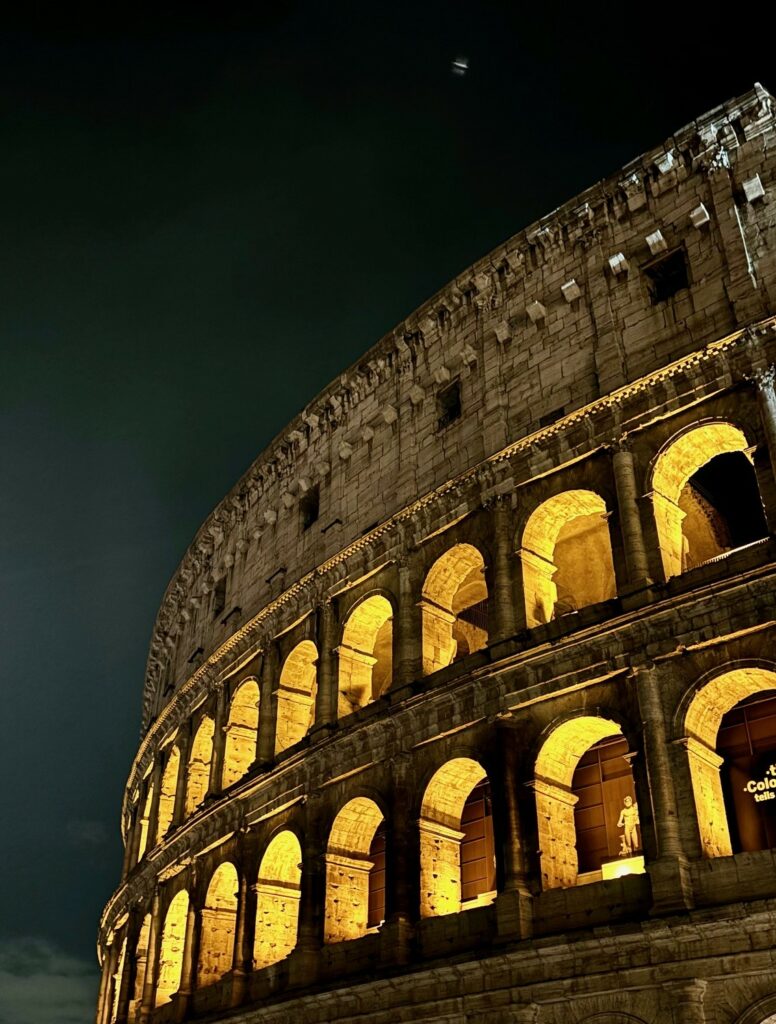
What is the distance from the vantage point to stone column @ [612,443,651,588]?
16000 millimetres

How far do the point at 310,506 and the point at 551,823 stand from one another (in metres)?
11.0

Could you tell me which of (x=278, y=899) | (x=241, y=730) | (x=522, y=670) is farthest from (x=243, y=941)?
(x=522, y=670)

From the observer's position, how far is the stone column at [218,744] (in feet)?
76.6

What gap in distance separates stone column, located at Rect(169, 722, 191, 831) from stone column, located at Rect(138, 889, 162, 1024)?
6.02 feet

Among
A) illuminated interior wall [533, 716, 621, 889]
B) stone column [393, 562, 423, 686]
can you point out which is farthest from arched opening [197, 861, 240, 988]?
illuminated interior wall [533, 716, 621, 889]

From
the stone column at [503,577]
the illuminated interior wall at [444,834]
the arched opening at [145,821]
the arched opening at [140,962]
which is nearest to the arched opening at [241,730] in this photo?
the arched opening at [140,962]

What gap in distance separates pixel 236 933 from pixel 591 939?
29.3 feet

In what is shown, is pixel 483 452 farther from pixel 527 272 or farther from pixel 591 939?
pixel 591 939

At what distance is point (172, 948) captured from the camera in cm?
2353

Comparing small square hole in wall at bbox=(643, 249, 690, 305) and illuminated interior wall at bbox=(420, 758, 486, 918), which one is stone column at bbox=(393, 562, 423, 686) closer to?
illuminated interior wall at bbox=(420, 758, 486, 918)

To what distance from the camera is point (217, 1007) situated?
19.9 metres

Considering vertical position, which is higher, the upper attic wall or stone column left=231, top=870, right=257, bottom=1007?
the upper attic wall

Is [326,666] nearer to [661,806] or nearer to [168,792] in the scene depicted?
[168,792]

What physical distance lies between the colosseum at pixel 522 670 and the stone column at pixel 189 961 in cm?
5
